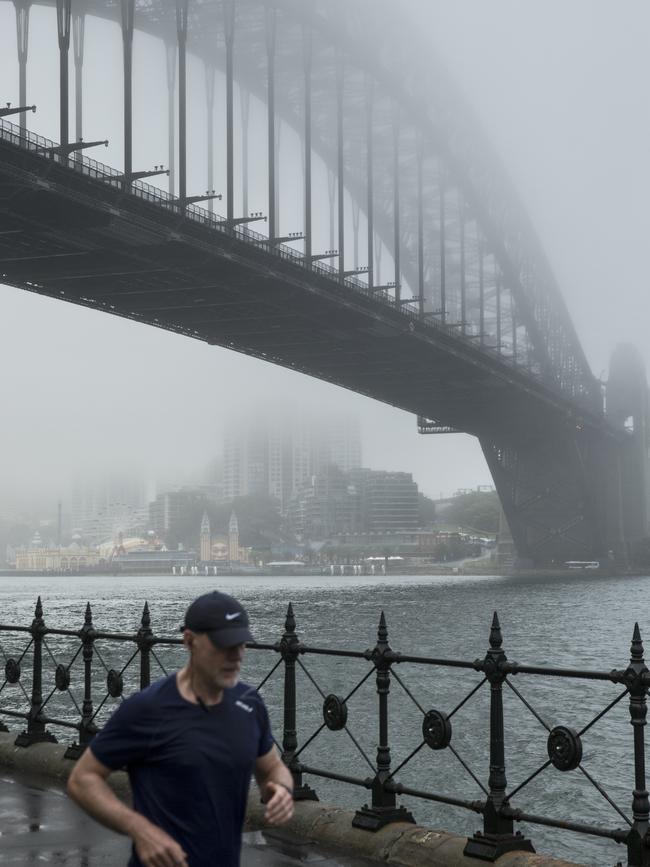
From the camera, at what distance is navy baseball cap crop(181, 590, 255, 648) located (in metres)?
3.62

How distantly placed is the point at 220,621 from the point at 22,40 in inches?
1592

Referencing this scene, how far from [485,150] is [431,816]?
76.3m

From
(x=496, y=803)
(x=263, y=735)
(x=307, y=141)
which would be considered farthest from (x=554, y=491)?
(x=263, y=735)

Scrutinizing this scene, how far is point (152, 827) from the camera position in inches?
140

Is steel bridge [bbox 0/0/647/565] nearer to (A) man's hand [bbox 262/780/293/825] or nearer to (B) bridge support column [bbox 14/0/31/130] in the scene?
(B) bridge support column [bbox 14/0/31/130]

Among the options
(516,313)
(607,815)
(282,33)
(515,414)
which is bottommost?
(607,815)

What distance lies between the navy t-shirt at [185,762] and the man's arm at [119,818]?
5cm

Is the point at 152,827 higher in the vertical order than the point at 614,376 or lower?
lower

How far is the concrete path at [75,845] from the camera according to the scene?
6867 millimetres

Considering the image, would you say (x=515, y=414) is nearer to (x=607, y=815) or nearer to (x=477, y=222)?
(x=477, y=222)

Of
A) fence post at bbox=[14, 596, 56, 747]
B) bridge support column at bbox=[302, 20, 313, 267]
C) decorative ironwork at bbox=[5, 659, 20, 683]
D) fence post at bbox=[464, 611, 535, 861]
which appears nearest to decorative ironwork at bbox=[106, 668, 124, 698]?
fence post at bbox=[14, 596, 56, 747]

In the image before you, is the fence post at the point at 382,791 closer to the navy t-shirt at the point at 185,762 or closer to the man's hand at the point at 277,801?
the man's hand at the point at 277,801

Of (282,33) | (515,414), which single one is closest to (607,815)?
(282,33)

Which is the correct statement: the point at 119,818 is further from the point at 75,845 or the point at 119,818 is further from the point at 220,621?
the point at 75,845
